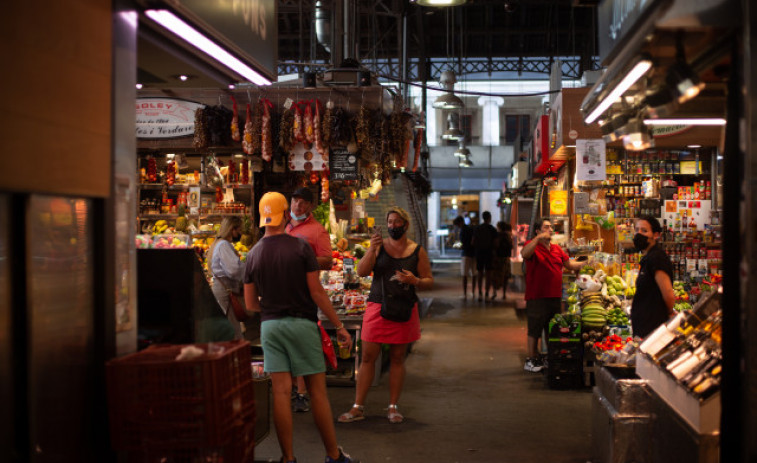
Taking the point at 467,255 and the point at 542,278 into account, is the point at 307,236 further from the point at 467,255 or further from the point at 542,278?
the point at 467,255

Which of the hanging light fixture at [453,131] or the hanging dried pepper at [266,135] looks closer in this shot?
the hanging dried pepper at [266,135]

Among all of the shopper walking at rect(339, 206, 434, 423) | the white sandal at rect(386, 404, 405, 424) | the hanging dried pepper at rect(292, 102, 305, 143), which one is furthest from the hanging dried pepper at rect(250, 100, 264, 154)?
the white sandal at rect(386, 404, 405, 424)

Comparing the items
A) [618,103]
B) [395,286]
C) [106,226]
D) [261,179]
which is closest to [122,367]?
[106,226]

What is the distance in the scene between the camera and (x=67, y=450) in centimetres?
291

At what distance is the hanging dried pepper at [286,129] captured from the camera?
8633 millimetres

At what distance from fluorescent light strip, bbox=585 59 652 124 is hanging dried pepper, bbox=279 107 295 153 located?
4661mm

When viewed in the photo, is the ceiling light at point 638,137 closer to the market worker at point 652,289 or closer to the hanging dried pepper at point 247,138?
the market worker at point 652,289

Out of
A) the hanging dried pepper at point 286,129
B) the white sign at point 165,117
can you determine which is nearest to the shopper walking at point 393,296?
the hanging dried pepper at point 286,129

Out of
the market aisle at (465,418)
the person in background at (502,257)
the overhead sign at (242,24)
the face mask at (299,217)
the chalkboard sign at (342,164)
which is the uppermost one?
the overhead sign at (242,24)

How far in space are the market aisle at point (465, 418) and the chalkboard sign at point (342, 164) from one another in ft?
8.04

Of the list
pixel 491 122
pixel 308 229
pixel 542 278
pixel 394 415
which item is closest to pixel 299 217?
pixel 308 229

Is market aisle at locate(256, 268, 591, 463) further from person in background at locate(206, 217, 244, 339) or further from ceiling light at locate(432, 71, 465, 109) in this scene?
ceiling light at locate(432, 71, 465, 109)

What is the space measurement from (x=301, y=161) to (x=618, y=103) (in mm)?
5262

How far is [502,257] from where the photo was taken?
57.1 feet
